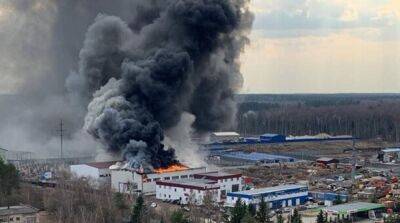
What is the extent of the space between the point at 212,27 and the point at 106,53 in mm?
7278

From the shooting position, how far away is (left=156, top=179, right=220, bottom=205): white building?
31625 mm

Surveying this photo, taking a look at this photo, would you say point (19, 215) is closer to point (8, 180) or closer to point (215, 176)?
point (8, 180)

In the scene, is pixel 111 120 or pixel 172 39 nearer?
→ pixel 111 120

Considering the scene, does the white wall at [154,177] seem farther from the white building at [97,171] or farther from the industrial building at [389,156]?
the industrial building at [389,156]

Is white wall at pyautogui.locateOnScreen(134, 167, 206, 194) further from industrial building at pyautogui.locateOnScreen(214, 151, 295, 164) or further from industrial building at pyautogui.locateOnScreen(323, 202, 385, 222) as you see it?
industrial building at pyautogui.locateOnScreen(214, 151, 295, 164)

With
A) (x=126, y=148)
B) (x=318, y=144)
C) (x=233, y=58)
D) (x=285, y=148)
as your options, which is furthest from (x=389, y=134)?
(x=126, y=148)

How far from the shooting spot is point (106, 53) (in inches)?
1681

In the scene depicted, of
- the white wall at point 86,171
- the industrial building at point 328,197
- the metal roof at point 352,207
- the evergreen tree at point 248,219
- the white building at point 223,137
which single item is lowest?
the evergreen tree at point 248,219

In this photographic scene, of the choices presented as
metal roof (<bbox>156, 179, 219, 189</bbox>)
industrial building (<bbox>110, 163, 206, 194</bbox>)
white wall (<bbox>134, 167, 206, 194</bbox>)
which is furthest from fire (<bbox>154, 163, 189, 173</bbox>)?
metal roof (<bbox>156, 179, 219, 189</bbox>)

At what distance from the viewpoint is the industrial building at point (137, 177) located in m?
34.2

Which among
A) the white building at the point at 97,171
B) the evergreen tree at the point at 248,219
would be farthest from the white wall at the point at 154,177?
the evergreen tree at the point at 248,219

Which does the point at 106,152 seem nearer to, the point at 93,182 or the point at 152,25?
the point at 93,182

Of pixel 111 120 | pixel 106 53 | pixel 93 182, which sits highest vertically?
pixel 106 53

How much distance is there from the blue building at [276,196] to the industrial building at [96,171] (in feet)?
25.0
